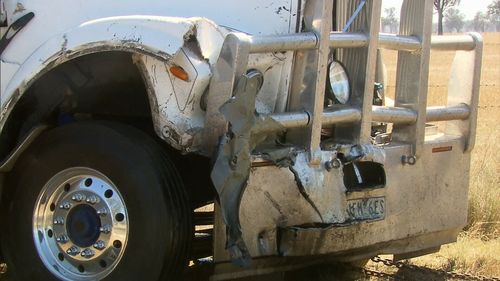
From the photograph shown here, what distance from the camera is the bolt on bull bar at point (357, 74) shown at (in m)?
3.82

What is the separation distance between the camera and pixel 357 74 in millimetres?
4344

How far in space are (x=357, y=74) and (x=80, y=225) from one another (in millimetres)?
1684

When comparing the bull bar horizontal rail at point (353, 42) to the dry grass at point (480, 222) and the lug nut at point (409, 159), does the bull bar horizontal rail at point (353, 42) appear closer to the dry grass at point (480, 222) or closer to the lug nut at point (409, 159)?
the dry grass at point (480, 222)

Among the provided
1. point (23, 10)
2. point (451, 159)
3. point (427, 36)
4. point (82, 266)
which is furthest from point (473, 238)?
point (23, 10)

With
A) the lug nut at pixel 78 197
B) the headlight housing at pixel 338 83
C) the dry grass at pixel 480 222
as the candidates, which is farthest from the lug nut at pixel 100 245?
the dry grass at pixel 480 222

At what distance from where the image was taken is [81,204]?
4.21 m

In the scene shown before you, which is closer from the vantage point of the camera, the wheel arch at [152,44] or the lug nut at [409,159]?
the wheel arch at [152,44]

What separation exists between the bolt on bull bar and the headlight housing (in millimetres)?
39

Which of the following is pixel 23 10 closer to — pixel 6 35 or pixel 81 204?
pixel 6 35

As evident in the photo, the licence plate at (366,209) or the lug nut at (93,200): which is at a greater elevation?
the lug nut at (93,200)

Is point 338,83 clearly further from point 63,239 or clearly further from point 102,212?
point 63,239

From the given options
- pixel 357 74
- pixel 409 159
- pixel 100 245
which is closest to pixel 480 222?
pixel 409 159

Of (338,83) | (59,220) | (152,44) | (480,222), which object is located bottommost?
(480,222)

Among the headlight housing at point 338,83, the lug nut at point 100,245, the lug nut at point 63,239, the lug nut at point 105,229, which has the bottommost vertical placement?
the lug nut at point 63,239
